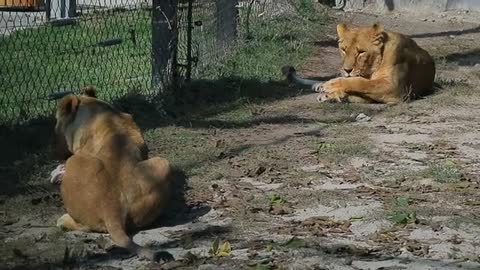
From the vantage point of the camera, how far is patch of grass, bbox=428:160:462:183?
677 centimetres

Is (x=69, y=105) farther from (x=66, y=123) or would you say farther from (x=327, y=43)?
(x=327, y=43)

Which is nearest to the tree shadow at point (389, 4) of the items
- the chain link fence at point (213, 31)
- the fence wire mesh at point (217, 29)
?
the fence wire mesh at point (217, 29)

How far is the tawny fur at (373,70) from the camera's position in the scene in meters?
9.32

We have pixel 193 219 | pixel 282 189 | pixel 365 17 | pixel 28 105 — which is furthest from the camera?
pixel 365 17

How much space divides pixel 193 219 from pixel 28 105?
116 inches

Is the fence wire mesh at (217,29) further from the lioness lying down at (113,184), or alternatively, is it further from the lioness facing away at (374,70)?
the lioness lying down at (113,184)

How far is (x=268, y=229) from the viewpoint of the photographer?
5703mm

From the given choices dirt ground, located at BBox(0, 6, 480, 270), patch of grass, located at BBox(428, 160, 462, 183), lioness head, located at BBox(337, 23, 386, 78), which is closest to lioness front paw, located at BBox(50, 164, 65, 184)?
dirt ground, located at BBox(0, 6, 480, 270)

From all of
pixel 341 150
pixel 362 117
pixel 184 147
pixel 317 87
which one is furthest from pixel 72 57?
pixel 341 150

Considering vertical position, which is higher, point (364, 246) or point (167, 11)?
point (167, 11)

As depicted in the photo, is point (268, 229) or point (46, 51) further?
point (46, 51)

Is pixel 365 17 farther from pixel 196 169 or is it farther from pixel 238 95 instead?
pixel 196 169

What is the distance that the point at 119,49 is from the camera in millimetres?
11766

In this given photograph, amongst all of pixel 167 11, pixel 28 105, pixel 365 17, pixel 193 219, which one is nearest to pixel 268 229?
pixel 193 219
